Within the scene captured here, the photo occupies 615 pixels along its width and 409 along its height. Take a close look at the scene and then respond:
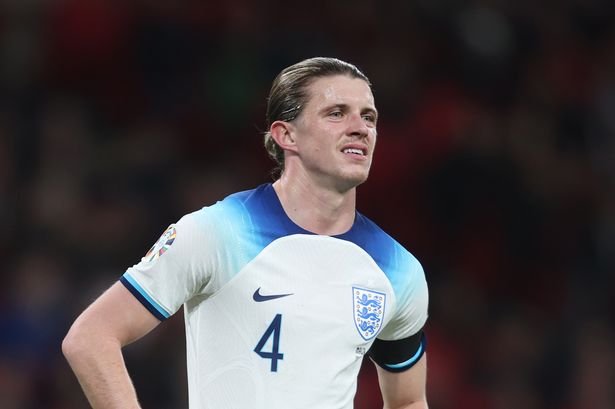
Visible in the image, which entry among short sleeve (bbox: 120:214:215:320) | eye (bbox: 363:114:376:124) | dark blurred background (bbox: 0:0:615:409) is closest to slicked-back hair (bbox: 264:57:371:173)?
eye (bbox: 363:114:376:124)

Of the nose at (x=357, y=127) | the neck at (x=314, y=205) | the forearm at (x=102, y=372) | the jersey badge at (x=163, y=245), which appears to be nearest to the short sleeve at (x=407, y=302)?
the neck at (x=314, y=205)

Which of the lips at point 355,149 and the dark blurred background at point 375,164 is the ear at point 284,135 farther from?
the dark blurred background at point 375,164

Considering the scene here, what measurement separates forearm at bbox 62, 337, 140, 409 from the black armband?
1360mm

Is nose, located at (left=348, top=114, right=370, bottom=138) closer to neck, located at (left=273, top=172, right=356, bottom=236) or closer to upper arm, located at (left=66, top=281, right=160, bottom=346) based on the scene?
neck, located at (left=273, top=172, right=356, bottom=236)

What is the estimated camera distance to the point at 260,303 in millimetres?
4125

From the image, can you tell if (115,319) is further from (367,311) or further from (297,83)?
(297,83)

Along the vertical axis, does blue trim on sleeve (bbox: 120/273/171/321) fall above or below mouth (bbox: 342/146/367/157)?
below

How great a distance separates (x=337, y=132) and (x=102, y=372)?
132 centimetres

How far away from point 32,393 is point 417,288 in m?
3.95

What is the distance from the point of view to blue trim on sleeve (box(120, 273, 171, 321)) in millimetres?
3945

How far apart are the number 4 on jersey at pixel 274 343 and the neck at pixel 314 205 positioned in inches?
17.5

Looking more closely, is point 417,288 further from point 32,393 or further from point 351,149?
point 32,393

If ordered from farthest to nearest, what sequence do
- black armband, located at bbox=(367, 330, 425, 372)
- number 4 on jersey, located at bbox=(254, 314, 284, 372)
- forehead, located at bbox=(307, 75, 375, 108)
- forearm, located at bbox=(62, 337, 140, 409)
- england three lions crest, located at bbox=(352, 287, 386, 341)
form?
black armband, located at bbox=(367, 330, 425, 372) < forehead, located at bbox=(307, 75, 375, 108) < england three lions crest, located at bbox=(352, 287, 386, 341) < number 4 on jersey, located at bbox=(254, 314, 284, 372) < forearm, located at bbox=(62, 337, 140, 409)

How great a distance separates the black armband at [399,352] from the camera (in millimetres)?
4789
